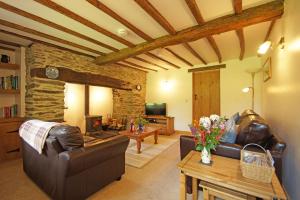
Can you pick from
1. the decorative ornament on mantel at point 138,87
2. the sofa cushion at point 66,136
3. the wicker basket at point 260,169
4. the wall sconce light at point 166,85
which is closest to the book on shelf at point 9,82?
the sofa cushion at point 66,136

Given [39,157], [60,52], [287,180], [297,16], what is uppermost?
[60,52]

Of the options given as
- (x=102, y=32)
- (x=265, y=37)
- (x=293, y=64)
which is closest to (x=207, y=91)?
(x=265, y=37)

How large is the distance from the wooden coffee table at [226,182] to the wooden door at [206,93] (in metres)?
4.04

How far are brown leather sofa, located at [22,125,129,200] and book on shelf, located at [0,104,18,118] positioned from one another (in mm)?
1922

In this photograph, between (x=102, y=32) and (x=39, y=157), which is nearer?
(x=39, y=157)

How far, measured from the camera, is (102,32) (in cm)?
282

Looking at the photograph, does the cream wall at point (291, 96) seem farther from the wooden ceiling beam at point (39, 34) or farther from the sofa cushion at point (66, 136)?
the wooden ceiling beam at point (39, 34)

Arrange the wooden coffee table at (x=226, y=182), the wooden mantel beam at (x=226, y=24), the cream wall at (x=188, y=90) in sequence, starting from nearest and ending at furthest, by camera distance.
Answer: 1. the wooden coffee table at (x=226, y=182)
2. the wooden mantel beam at (x=226, y=24)
3. the cream wall at (x=188, y=90)

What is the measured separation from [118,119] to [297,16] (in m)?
5.05

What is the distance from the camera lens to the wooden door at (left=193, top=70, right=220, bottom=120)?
212 inches

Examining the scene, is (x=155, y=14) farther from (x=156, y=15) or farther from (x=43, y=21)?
(x=43, y=21)

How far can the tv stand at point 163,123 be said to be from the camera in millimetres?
5375

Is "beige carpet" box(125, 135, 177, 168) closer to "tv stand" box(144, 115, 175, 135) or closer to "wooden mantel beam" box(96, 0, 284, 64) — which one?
"tv stand" box(144, 115, 175, 135)

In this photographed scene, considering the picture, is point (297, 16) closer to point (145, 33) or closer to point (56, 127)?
point (145, 33)
